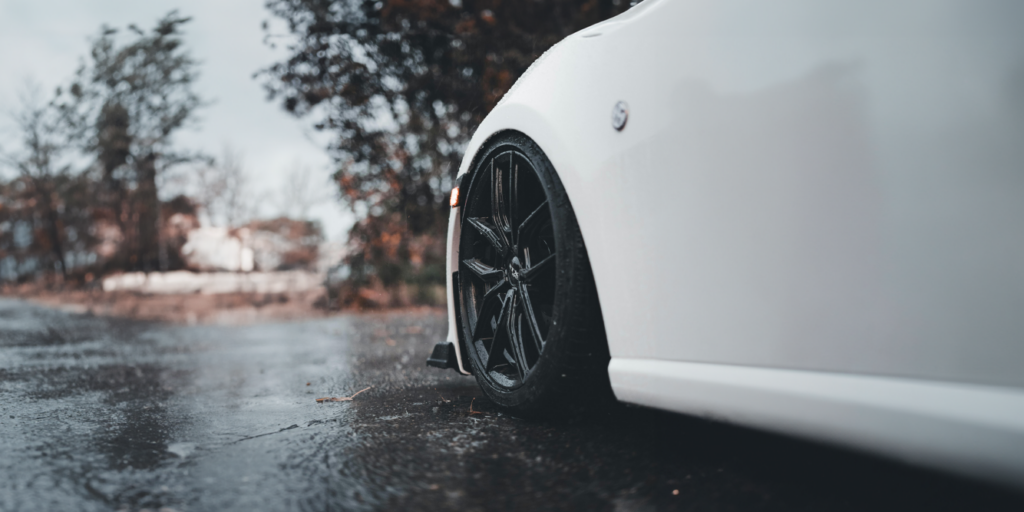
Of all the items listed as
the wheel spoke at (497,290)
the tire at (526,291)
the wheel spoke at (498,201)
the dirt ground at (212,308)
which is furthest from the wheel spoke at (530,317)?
the dirt ground at (212,308)

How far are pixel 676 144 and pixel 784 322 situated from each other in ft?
1.63

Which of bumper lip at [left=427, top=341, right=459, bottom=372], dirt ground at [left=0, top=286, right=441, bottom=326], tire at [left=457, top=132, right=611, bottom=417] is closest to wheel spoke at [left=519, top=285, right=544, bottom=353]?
tire at [left=457, top=132, right=611, bottom=417]

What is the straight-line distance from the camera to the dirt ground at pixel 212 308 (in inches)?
397

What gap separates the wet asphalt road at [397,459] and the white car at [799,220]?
0.60ft

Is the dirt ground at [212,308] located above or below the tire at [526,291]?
below

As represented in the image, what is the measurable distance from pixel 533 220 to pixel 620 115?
496 millimetres

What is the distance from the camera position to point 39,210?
29266 millimetres

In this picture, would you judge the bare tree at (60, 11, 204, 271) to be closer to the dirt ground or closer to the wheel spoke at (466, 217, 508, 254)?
the dirt ground

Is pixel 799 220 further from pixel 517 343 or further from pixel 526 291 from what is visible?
pixel 517 343

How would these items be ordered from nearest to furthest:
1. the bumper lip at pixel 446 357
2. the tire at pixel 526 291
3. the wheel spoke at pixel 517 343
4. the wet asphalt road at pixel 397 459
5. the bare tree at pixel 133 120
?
the wet asphalt road at pixel 397 459 → the tire at pixel 526 291 → the wheel spoke at pixel 517 343 → the bumper lip at pixel 446 357 → the bare tree at pixel 133 120

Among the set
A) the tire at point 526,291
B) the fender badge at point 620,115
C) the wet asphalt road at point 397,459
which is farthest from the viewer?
the tire at point 526,291

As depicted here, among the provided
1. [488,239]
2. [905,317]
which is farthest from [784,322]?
[488,239]

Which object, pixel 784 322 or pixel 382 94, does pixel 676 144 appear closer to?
pixel 784 322

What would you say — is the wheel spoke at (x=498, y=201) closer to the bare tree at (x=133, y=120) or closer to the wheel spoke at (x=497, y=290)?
the wheel spoke at (x=497, y=290)
